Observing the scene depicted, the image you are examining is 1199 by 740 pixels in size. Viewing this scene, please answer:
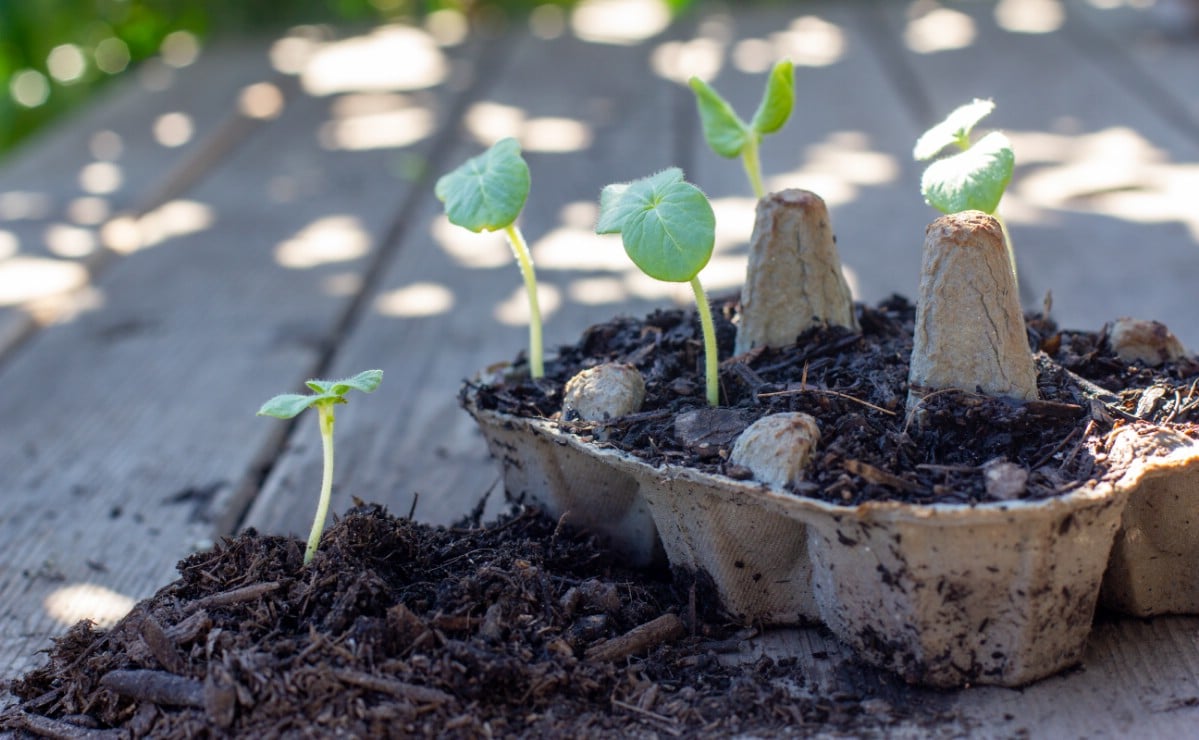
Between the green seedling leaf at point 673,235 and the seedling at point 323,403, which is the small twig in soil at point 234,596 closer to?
the seedling at point 323,403

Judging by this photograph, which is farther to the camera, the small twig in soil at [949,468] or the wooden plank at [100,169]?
the wooden plank at [100,169]

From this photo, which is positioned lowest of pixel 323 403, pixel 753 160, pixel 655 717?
pixel 655 717

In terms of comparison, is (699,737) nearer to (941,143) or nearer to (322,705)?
(322,705)

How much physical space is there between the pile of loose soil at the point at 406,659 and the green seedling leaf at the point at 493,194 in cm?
30

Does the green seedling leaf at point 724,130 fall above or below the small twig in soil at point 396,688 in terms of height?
above

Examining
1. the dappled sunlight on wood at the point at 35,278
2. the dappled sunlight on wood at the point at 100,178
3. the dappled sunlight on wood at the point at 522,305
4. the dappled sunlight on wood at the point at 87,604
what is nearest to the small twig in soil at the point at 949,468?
the dappled sunlight on wood at the point at 87,604

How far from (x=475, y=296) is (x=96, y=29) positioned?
2703 mm

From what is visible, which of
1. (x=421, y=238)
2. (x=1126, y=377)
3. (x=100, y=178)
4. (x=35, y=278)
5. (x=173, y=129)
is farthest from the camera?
(x=173, y=129)

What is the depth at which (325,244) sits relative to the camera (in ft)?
8.05

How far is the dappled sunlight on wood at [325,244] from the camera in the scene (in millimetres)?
2393

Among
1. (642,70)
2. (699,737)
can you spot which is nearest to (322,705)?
(699,737)

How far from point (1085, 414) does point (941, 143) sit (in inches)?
11.1

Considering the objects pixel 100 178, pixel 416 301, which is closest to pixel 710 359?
pixel 416 301

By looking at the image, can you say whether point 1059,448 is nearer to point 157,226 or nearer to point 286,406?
point 286,406
